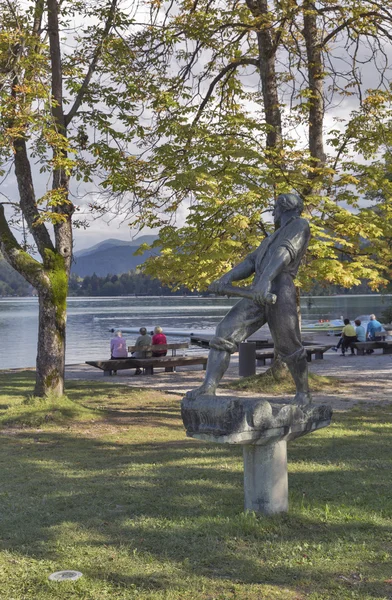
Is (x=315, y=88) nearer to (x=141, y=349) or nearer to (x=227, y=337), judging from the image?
(x=141, y=349)

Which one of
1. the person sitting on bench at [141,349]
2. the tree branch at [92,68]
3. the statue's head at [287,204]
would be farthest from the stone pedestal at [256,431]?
the person sitting on bench at [141,349]

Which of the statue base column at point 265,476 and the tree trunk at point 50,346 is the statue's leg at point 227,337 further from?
the tree trunk at point 50,346

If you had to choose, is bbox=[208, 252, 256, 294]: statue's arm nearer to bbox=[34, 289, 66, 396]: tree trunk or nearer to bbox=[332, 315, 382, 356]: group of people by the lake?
bbox=[34, 289, 66, 396]: tree trunk

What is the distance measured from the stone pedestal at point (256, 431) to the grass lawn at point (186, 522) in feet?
0.73

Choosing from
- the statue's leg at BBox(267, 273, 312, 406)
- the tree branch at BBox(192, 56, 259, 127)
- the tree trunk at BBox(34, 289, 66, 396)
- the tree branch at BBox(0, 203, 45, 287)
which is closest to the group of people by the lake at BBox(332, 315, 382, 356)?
the tree branch at BBox(192, 56, 259, 127)

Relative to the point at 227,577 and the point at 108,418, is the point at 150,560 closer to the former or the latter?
the point at 227,577

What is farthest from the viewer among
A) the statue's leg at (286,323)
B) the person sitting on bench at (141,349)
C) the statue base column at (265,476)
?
the person sitting on bench at (141,349)

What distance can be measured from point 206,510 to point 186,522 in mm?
457

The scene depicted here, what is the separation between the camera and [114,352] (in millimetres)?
20625

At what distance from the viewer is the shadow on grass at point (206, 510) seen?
5094 mm

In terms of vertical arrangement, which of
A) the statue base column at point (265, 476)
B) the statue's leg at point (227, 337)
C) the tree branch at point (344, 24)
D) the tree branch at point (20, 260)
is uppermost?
the tree branch at point (344, 24)

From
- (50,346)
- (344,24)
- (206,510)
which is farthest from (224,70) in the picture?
(206,510)

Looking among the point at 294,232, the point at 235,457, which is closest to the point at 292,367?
the point at 294,232

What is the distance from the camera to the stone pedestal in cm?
575
